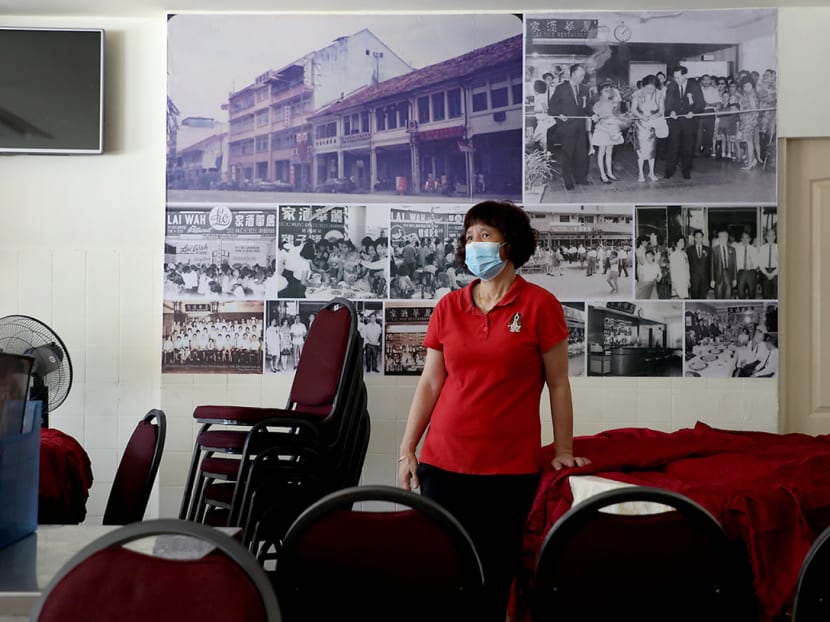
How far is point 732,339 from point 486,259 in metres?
2.68

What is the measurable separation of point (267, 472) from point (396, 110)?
2.27m

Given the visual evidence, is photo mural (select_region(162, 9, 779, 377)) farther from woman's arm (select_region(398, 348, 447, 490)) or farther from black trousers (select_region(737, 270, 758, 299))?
woman's arm (select_region(398, 348, 447, 490))

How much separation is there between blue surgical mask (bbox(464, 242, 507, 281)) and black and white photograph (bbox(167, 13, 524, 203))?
7.66ft

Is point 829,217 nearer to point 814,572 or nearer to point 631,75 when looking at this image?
point 631,75

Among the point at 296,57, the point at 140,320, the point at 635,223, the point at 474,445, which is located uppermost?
the point at 296,57

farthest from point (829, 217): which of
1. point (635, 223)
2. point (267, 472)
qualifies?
point (267, 472)

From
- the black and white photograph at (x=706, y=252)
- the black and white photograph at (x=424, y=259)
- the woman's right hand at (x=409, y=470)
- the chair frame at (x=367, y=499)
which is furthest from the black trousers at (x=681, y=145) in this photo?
the chair frame at (x=367, y=499)

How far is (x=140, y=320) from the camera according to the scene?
17.7 ft

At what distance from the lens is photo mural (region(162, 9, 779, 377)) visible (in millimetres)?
5285

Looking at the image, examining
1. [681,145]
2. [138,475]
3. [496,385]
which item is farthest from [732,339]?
[138,475]

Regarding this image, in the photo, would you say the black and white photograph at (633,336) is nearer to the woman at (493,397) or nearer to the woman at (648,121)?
the woman at (648,121)

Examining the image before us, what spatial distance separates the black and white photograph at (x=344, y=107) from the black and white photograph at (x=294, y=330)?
59 centimetres

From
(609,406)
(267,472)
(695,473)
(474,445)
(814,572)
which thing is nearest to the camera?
(814,572)

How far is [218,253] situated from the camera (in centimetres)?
534
